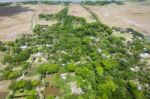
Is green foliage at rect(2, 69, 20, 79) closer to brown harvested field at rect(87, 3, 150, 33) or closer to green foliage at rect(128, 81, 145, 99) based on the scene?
green foliage at rect(128, 81, 145, 99)

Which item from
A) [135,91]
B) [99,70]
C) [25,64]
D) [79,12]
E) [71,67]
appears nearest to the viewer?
[135,91]

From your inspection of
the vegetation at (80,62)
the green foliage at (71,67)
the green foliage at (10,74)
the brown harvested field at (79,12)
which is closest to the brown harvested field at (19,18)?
the brown harvested field at (79,12)

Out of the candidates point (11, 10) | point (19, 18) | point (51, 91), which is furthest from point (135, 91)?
point (11, 10)

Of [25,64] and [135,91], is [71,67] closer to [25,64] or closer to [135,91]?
[25,64]

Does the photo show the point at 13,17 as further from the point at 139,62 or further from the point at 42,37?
the point at 139,62

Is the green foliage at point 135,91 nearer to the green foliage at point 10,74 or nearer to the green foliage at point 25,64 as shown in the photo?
the green foliage at point 25,64
